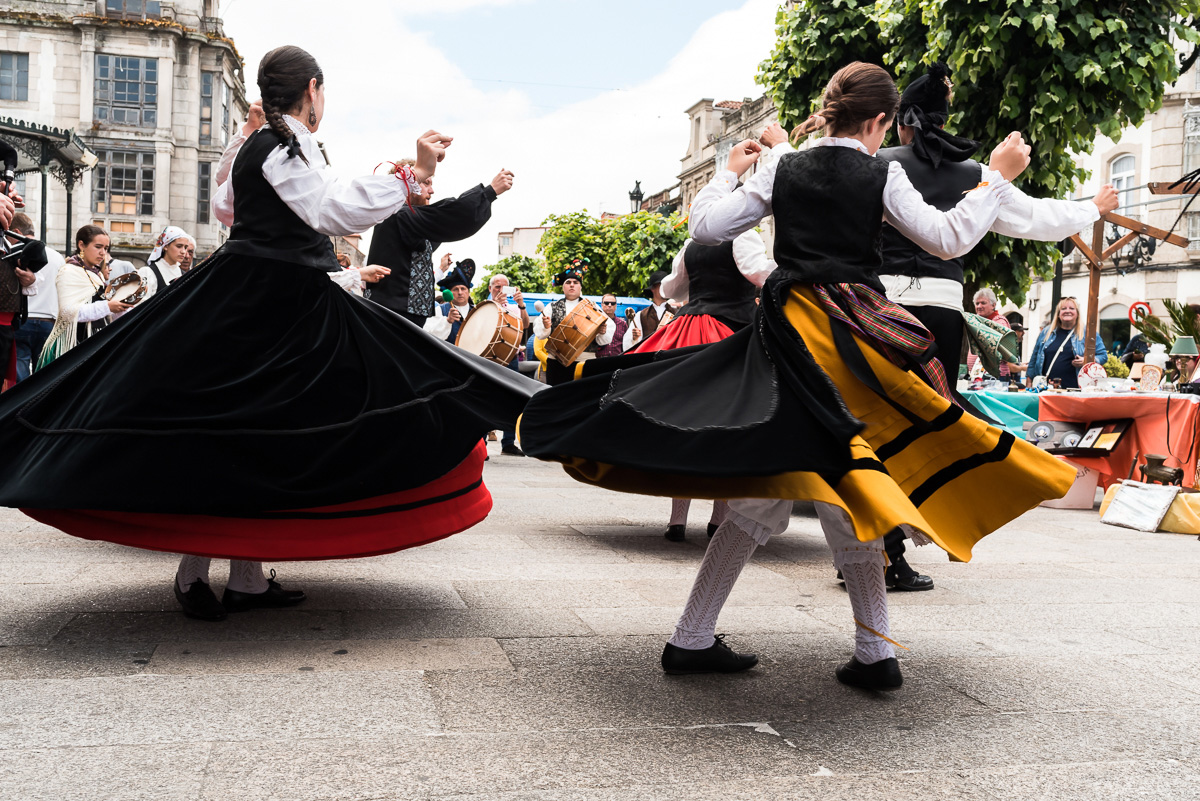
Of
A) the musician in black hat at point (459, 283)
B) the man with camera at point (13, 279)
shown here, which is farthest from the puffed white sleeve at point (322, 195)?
the musician in black hat at point (459, 283)

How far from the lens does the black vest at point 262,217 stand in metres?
3.57

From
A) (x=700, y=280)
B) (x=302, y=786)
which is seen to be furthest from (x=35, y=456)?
(x=700, y=280)

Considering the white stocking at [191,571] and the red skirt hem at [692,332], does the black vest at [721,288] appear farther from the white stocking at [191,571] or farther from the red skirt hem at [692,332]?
the white stocking at [191,571]

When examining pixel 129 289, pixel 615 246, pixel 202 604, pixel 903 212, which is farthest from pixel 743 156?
pixel 615 246

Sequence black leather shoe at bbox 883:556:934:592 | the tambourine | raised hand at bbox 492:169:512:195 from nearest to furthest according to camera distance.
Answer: raised hand at bbox 492:169:512:195
black leather shoe at bbox 883:556:934:592
the tambourine

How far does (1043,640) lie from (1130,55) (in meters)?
9.96

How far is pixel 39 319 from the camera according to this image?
8.34 m

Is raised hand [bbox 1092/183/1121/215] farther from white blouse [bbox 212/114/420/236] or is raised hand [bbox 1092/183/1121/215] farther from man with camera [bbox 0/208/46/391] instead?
man with camera [bbox 0/208/46/391]

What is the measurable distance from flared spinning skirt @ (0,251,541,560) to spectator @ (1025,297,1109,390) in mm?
8954

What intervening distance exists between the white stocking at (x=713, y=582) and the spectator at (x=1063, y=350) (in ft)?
29.2

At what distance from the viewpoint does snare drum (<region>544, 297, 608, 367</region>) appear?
9414 mm

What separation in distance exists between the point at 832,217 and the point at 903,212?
204mm

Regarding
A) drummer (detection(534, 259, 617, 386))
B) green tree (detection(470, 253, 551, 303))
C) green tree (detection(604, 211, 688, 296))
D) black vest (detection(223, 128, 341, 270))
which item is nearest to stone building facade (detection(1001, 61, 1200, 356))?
green tree (detection(604, 211, 688, 296))

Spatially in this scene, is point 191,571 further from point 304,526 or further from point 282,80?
point 282,80
